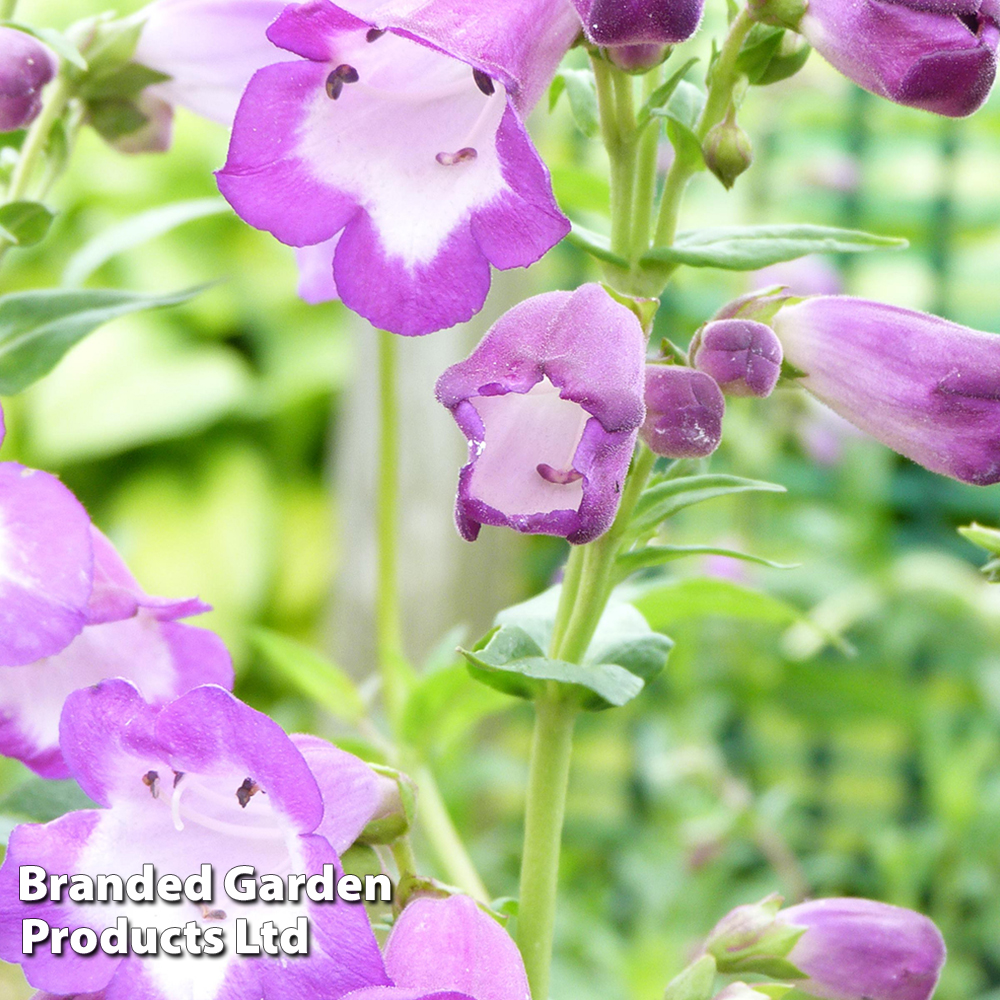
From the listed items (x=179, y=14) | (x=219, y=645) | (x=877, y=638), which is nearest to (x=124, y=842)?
(x=219, y=645)

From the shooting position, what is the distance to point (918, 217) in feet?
7.40

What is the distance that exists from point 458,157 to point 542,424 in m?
0.07

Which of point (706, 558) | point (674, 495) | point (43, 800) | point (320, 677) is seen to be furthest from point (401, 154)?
point (706, 558)

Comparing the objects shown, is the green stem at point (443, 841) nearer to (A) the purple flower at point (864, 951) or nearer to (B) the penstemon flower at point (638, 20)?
(A) the purple flower at point (864, 951)

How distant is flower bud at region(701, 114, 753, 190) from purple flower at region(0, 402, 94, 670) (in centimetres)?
20

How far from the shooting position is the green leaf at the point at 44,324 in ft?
1.53

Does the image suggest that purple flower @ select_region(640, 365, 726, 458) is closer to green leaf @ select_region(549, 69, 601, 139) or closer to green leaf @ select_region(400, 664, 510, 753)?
green leaf @ select_region(549, 69, 601, 139)

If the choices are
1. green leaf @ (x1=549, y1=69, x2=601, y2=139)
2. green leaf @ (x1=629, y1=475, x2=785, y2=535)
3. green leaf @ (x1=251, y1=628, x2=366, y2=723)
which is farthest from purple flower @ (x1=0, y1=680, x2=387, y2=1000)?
green leaf @ (x1=251, y1=628, x2=366, y2=723)

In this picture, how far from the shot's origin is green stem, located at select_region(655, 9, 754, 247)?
1.24ft

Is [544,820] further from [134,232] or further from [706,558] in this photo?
[706,558]

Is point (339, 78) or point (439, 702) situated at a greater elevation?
point (339, 78)

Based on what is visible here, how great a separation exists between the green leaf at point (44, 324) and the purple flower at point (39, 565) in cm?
13

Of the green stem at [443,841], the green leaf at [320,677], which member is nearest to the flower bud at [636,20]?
the green stem at [443,841]

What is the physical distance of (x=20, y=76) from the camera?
0.43 m
